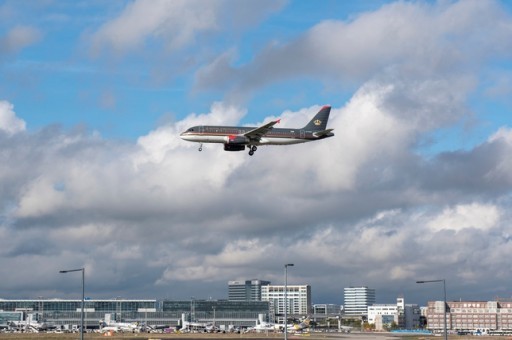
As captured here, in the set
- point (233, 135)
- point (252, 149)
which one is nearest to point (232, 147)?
point (233, 135)

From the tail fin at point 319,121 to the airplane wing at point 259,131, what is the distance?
36.5 ft

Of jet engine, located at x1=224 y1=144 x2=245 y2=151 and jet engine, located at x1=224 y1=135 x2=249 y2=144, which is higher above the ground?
jet engine, located at x1=224 y1=135 x2=249 y2=144

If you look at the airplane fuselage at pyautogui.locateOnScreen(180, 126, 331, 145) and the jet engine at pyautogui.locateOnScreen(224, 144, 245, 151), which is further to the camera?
the airplane fuselage at pyautogui.locateOnScreen(180, 126, 331, 145)

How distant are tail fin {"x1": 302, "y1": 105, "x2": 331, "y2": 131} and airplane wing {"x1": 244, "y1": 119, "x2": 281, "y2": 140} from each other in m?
11.1

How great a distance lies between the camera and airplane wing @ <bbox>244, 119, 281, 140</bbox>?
513ft

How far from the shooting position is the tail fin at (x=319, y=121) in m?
168

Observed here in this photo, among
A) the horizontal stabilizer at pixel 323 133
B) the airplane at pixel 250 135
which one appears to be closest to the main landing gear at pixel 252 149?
the airplane at pixel 250 135

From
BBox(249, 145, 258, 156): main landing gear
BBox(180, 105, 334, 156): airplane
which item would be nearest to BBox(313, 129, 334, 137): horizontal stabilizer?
BBox(180, 105, 334, 156): airplane

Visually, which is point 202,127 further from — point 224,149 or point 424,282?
point 424,282

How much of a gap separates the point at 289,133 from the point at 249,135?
32.3ft

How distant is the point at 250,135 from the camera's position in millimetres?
159750

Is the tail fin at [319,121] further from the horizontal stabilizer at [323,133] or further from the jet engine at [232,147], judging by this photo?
the jet engine at [232,147]

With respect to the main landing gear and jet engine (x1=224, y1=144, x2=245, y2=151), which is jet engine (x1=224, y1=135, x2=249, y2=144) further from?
the main landing gear

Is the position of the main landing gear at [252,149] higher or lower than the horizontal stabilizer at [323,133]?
lower
